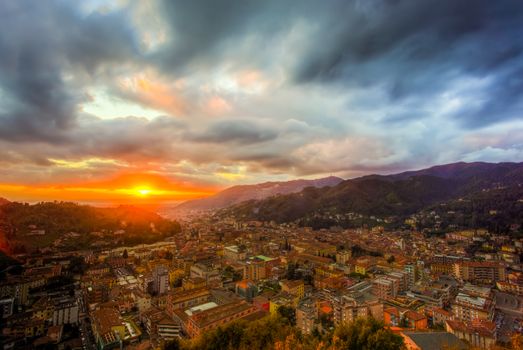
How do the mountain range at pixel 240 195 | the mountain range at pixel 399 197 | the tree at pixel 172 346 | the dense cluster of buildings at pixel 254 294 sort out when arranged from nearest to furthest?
the tree at pixel 172 346, the dense cluster of buildings at pixel 254 294, the mountain range at pixel 399 197, the mountain range at pixel 240 195

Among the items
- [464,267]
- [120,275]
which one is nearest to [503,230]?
[464,267]

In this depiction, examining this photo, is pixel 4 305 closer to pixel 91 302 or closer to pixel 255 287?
pixel 91 302

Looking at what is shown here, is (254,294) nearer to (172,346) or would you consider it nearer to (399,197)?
(172,346)

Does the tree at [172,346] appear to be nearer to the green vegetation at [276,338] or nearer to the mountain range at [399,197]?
the green vegetation at [276,338]

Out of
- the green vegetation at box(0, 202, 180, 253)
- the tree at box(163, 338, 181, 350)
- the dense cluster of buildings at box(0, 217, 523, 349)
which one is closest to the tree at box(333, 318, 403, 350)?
the dense cluster of buildings at box(0, 217, 523, 349)

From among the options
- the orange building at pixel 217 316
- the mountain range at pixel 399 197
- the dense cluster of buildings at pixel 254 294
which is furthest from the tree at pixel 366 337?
the mountain range at pixel 399 197

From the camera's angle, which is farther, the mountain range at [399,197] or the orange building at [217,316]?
the mountain range at [399,197]

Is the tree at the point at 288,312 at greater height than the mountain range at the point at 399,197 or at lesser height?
lesser
